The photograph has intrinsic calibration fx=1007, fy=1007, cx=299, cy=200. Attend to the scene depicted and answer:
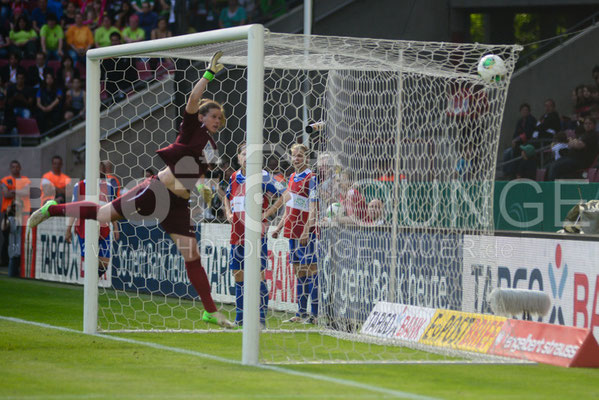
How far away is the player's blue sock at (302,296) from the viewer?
432 inches

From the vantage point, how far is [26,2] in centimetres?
2419

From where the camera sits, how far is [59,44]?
74.1ft

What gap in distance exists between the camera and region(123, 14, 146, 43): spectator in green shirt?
21328 millimetres

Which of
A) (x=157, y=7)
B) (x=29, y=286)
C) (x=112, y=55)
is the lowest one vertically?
(x=29, y=286)

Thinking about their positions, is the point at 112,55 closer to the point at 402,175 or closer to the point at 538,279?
the point at 402,175

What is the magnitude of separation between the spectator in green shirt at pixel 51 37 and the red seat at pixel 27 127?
1.72 meters

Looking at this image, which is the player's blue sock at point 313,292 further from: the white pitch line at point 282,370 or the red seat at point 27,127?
the red seat at point 27,127

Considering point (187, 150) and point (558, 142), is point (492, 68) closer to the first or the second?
point (187, 150)

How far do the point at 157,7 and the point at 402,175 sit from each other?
A: 45.8 feet

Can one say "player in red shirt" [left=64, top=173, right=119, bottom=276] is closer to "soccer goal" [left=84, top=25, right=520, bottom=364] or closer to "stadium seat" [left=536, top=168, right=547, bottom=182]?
"soccer goal" [left=84, top=25, right=520, bottom=364]

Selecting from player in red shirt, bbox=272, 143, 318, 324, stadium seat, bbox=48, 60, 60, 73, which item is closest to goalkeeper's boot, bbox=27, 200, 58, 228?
player in red shirt, bbox=272, 143, 318, 324

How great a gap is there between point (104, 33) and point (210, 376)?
1626 cm

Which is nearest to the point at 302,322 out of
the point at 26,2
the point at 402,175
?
the point at 402,175

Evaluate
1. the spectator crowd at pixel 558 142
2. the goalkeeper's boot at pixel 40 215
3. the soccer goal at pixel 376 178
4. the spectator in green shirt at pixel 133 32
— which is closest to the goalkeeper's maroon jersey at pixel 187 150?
the soccer goal at pixel 376 178
